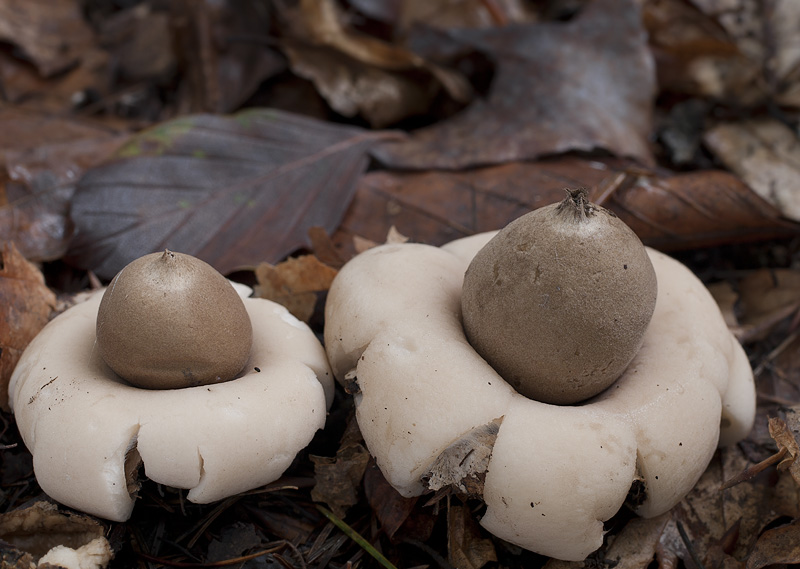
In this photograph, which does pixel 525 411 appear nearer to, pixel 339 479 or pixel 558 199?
pixel 339 479

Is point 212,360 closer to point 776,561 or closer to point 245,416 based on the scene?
point 245,416

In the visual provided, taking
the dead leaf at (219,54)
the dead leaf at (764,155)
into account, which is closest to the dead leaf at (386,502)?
the dead leaf at (764,155)

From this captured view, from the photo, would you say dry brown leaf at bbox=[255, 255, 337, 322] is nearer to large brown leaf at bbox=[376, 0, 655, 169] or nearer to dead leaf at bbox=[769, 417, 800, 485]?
large brown leaf at bbox=[376, 0, 655, 169]

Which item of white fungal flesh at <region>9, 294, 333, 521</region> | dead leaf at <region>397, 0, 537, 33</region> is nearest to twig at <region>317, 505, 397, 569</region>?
white fungal flesh at <region>9, 294, 333, 521</region>

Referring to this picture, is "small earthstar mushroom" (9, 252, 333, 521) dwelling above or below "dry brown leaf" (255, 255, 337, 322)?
above

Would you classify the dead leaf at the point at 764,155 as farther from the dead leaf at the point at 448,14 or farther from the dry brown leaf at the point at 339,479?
the dry brown leaf at the point at 339,479

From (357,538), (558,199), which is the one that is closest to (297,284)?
(357,538)
